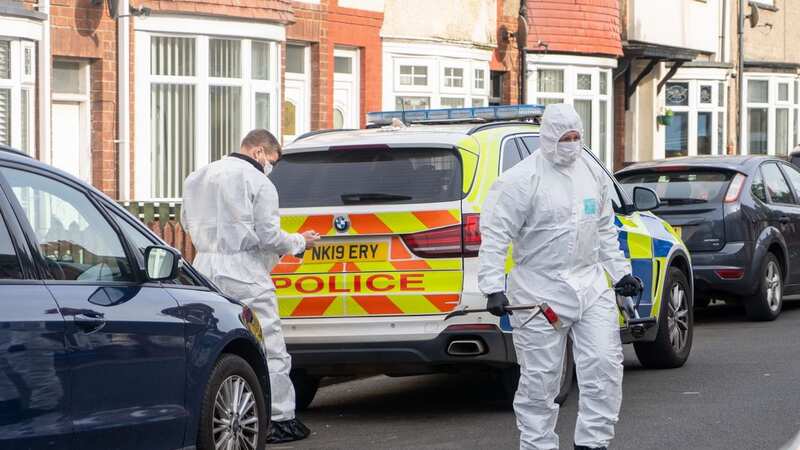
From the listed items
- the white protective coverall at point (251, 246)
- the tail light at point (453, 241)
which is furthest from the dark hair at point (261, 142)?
the tail light at point (453, 241)

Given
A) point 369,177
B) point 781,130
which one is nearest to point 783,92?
point 781,130

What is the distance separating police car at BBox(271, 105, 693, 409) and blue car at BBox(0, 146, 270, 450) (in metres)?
1.72

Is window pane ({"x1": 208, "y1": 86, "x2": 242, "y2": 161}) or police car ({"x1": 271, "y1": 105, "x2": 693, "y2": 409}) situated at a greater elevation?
window pane ({"x1": 208, "y1": 86, "x2": 242, "y2": 161})

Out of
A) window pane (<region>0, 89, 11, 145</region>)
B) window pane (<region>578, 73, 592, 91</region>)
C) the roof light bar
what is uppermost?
window pane (<region>578, 73, 592, 91</region>)

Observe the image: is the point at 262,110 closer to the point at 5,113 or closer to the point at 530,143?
the point at 5,113

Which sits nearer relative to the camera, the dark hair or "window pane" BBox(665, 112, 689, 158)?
the dark hair

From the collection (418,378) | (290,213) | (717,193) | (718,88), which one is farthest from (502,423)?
(718,88)

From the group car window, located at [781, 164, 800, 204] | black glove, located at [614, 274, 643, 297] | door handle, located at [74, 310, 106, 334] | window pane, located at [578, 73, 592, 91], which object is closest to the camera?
door handle, located at [74, 310, 106, 334]

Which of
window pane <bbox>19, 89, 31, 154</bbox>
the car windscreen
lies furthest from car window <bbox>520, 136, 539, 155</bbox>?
window pane <bbox>19, 89, 31, 154</bbox>

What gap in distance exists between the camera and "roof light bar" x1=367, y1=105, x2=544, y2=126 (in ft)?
34.8

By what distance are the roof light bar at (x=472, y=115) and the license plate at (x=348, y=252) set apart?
166 cm

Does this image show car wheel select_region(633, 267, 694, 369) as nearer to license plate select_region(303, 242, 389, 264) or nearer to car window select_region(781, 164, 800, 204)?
license plate select_region(303, 242, 389, 264)

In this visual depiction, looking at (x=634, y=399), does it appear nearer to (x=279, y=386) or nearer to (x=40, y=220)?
(x=279, y=386)

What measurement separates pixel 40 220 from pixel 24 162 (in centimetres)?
24
